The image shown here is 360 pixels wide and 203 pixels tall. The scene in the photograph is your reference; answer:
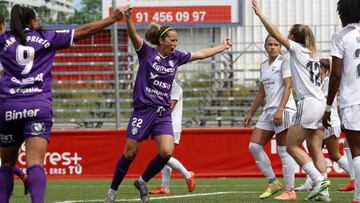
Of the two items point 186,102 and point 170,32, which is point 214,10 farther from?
point 170,32

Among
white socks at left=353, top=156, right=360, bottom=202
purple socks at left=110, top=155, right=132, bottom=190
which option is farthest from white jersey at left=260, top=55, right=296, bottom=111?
white socks at left=353, top=156, right=360, bottom=202

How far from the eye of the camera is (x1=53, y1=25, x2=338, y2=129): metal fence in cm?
2259

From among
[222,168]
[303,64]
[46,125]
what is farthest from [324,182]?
[222,168]

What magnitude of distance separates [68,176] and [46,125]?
30.2ft

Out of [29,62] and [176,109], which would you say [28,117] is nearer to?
[29,62]

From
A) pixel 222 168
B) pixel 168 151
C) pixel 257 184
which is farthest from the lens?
pixel 222 168

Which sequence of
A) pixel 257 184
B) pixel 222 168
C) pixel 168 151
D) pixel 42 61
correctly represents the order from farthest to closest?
pixel 222 168, pixel 257 184, pixel 168 151, pixel 42 61

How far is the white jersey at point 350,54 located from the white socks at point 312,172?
2203 millimetres

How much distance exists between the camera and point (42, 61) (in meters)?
7.79

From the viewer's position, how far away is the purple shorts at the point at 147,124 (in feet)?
33.7

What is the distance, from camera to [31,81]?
25.4ft

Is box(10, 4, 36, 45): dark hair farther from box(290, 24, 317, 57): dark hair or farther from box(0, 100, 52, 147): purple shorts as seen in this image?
box(290, 24, 317, 57): dark hair

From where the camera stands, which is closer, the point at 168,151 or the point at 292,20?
the point at 168,151

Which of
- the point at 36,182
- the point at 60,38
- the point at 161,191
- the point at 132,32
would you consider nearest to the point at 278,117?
the point at 132,32
